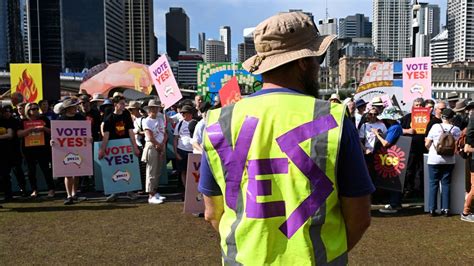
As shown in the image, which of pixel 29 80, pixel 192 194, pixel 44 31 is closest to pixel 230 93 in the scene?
pixel 192 194

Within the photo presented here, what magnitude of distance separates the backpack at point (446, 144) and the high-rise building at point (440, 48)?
85126mm

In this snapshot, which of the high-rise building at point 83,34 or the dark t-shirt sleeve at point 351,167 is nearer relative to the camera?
the dark t-shirt sleeve at point 351,167

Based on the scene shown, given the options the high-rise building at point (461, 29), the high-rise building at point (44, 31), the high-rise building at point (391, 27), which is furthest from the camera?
the high-rise building at point (44, 31)

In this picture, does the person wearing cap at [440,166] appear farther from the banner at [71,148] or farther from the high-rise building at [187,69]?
the high-rise building at [187,69]

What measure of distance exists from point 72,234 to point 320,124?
16.9 ft

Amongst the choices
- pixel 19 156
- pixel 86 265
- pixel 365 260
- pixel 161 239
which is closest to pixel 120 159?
pixel 19 156

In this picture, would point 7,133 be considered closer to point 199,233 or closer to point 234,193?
point 199,233

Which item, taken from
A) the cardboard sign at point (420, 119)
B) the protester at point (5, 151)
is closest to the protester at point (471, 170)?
the cardboard sign at point (420, 119)

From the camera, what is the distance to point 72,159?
7871 mm

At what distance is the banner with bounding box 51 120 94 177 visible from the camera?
25.4 feet

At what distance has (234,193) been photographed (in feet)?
5.88

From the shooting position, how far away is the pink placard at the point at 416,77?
10.9m

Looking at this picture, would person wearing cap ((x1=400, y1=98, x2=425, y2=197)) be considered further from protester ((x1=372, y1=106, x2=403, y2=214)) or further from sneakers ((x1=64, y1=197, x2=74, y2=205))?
sneakers ((x1=64, y1=197, x2=74, y2=205))

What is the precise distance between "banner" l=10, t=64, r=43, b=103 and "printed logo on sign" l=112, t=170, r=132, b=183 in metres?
6.88
